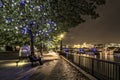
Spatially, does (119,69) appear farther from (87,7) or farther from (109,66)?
(87,7)

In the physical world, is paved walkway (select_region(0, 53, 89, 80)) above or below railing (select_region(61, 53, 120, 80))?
below

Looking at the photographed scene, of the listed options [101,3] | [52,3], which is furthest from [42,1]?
[101,3]

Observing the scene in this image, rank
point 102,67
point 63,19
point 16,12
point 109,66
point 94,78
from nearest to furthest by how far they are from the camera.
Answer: point 109,66
point 102,67
point 94,78
point 63,19
point 16,12

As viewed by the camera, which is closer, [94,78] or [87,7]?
[94,78]

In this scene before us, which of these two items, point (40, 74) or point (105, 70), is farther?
point (40, 74)

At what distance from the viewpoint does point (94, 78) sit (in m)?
15.6

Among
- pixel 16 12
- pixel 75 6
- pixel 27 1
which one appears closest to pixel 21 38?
pixel 16 12

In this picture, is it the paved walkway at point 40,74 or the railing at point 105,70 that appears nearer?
the railing at point 105,70

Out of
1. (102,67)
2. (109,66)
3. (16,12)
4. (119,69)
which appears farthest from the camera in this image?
(16,12)

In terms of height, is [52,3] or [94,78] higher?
[52,3]

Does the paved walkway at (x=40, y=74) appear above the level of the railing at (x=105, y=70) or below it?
below

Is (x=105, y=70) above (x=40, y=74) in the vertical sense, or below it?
above

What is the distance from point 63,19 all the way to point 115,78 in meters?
7.64

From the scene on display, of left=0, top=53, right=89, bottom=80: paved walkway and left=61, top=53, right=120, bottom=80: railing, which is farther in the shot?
left=0, top=53, right=89, bottom=80: paved walkway
